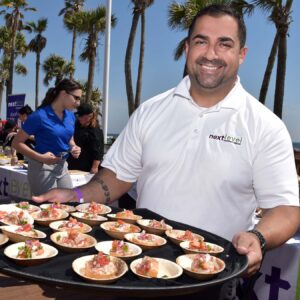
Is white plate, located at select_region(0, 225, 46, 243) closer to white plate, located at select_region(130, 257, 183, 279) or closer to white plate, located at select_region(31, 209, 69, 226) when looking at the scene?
white plate, located at select_region(31, 209, 69, 226)

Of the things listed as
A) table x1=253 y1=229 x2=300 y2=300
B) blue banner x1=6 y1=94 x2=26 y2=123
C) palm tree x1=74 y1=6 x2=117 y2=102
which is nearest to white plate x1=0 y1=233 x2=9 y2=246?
table x1=253 y1=229 x2=300 y2=300

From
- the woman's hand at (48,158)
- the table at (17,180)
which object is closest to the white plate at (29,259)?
the woman's hand at (48,158)

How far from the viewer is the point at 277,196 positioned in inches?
77.9

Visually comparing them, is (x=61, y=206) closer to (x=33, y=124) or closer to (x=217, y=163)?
(x=217, y=163)

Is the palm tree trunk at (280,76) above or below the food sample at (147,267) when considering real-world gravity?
above

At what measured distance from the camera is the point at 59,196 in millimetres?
2398

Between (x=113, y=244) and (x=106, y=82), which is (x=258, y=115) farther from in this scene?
(x=106, y=82)

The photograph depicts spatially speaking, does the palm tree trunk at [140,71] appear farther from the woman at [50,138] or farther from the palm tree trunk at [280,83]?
the woman at [50,138]

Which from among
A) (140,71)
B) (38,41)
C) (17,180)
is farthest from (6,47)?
(17,180)

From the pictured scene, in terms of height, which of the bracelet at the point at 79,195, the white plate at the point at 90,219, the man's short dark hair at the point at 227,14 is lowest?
the white plate at the point at 90,219

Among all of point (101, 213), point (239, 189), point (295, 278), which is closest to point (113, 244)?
point (101, 213)

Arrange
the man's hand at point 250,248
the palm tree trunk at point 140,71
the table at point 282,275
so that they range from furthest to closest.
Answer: the palm tree trunk at point 140,71 → the table at point 282,275 → the man's hand at point 250,248

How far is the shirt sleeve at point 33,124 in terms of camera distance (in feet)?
14.8

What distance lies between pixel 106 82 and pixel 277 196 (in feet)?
31.2
